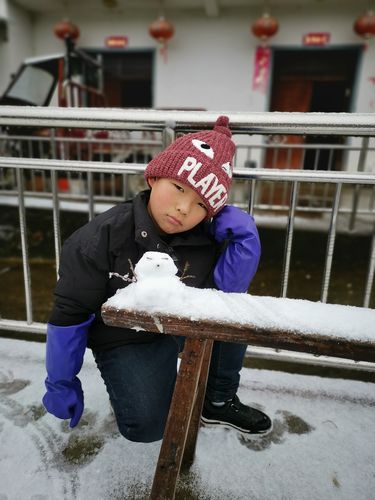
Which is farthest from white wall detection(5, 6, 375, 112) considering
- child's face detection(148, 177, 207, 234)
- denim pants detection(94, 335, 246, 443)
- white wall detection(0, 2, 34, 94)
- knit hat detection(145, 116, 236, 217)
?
denim pants detection(94, 335, 246, 443)

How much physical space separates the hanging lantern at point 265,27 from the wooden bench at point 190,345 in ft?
28.7

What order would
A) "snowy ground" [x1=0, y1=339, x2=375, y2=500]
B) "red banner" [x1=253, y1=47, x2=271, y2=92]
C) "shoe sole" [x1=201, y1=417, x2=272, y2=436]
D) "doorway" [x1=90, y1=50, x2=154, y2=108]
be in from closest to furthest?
"snowy ground" [x1=0, y1=339, x2=375, y2=500], "shoe sole" [x1=201, y1=417, x2=272, y2=436], "red banner" [x1=253, y1=47, x2=271, y2=92], "doorway" [x1=90, y1=50, x2=154, y2=108]

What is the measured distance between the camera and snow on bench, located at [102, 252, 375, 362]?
77 cm

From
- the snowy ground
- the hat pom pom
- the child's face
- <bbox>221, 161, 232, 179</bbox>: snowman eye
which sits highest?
the hat pom pom

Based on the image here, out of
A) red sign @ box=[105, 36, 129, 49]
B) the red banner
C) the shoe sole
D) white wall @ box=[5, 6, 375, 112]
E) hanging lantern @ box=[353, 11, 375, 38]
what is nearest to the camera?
the shoe sole

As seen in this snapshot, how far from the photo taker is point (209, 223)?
1.32m

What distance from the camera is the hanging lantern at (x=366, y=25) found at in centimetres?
745

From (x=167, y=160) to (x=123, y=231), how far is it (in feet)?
0.93

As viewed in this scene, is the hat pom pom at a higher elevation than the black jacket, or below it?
higher

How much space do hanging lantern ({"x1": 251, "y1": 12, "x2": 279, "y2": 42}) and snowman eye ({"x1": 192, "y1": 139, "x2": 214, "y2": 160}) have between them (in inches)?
321

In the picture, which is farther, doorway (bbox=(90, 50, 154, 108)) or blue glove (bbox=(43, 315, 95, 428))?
doorway (bbox=(90, 50, 154, 108))

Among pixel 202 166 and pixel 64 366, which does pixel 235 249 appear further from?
pixel 64 366

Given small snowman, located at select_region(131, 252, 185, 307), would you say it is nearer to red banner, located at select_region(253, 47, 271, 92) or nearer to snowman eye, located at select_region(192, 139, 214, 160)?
snowman eye, located at select_region(192, 139, 214, 160)

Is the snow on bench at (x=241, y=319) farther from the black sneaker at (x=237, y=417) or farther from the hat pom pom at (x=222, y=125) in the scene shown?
the black sneaker at (x=237, y=417)
